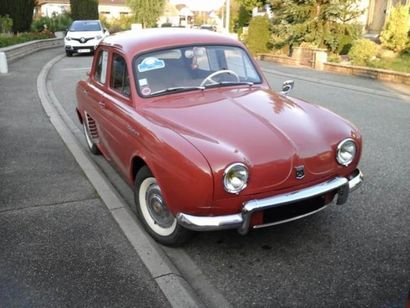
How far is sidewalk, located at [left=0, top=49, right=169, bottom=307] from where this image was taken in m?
2.98

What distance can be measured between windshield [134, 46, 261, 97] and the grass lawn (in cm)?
999

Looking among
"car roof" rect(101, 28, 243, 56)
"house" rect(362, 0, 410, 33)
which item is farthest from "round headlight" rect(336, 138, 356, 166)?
"house" rect(362, 0, 410, 33)

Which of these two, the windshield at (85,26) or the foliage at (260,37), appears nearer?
the windshield at (85,26)

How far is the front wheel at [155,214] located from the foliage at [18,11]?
23.6m

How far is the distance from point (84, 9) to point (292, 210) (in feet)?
120

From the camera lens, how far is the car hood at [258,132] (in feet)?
10.2

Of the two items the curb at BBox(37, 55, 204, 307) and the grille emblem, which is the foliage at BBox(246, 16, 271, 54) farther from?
the grille emblem

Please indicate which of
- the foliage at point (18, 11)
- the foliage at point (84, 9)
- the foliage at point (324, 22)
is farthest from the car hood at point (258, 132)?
the foliage at point (84, 9)

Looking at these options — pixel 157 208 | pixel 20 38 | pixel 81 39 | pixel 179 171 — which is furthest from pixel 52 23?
pixel 179 171

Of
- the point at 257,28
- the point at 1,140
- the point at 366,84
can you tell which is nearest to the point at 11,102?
the point at 1,140

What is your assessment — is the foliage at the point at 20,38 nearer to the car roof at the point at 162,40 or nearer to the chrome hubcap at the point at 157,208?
the car roof at the point at 162,40

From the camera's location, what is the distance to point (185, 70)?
427cm

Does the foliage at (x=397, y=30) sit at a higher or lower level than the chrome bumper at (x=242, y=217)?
higher

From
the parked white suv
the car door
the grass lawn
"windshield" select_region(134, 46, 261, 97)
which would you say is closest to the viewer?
the car door
